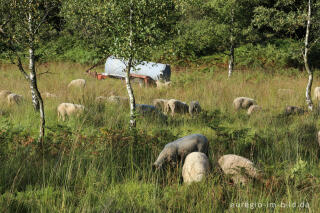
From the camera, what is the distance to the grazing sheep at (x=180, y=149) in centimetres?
538

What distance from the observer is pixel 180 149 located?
5.70 metres

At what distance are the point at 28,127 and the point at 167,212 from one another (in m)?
4.96

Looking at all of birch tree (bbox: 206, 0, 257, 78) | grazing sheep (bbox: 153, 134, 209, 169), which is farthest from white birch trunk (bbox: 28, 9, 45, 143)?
birch tree (bbox: 206, 0, 257, 78)

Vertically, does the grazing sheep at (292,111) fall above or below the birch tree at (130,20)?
below

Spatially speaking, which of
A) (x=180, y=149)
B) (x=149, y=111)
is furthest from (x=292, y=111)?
(x=180, y=149)

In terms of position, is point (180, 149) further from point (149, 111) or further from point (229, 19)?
point (229, 19)

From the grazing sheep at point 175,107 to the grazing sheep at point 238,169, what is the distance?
5.18 m

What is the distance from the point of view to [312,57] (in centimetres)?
2256

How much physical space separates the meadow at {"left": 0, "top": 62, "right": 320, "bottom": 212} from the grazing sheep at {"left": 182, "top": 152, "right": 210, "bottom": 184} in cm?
14

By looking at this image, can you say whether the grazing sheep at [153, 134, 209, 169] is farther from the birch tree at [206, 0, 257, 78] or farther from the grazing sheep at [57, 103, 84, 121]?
the birch tree at [206, 0, 257, 78]

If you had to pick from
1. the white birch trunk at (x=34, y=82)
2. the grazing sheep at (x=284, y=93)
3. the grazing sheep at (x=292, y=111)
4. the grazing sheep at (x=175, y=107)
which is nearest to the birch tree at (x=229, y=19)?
the grazing sheep at (x=284, y=93)

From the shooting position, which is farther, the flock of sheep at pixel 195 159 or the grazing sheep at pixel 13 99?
the grazing sheep at pixel 13 99

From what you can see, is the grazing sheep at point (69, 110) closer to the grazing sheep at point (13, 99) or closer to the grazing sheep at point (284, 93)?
the grazing sheep at point (13, 99)

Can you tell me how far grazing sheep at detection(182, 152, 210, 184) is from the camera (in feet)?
15.3
